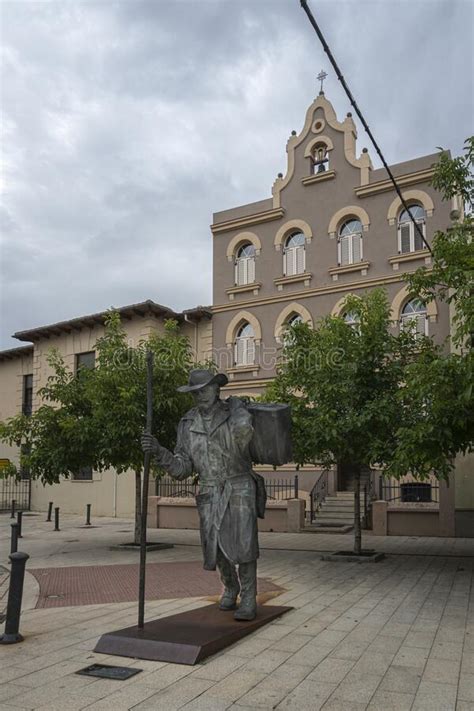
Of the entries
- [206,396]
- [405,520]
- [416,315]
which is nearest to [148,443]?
[206,396]

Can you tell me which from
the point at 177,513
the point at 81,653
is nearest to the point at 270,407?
the point at 81,653

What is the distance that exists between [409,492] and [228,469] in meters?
12.6

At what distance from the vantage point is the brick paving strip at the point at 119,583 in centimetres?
873

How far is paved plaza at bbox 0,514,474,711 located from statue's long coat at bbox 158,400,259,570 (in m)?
0.87

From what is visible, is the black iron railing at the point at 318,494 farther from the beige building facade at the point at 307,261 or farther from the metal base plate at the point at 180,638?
the metal base plate at the point at 180,638

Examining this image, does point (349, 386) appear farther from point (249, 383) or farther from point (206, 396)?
point (249, 383)

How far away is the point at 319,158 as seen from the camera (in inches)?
864

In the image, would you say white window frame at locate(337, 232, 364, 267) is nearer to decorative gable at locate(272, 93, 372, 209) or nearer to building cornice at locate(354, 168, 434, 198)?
building cornice at locate(354, 168, 434, 198)

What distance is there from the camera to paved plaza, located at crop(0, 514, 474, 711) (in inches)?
181

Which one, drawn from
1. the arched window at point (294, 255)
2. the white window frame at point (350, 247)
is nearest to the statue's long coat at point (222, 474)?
the white window frame at point (350, 247)

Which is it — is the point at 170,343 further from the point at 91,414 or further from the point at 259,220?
the point at 259,220

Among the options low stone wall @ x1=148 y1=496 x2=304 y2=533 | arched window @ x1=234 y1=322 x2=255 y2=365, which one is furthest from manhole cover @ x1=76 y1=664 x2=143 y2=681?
arched window @ x1=234 y1=322 x2=255 y2=365

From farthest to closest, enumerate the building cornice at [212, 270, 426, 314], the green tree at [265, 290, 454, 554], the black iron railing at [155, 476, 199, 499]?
the black iron railing at [155, 476, 199, 499]
the building cornice at [212, 270, 426, 314]
the green tree at [265, 290, 454, 554]

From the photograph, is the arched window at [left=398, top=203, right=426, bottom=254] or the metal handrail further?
the arched window at [left=398, top=203, right=426, bottom=254]
